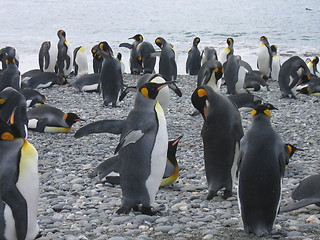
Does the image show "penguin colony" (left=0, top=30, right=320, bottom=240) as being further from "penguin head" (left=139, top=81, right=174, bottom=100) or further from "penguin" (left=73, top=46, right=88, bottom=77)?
"penguin" (left=73, top=46, right=88, bottom=77)

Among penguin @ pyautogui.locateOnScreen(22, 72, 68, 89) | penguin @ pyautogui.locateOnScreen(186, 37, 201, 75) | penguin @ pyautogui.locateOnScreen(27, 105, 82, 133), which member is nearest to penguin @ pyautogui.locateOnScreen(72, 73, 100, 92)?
penguin @ pyautogui.locateOnScreen(22, 72, 68, 89)

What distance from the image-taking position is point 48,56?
38.4 ft

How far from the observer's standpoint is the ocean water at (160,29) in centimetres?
1823

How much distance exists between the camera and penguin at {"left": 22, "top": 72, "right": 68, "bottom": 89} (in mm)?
9680

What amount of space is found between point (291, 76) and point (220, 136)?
5585 millimetres

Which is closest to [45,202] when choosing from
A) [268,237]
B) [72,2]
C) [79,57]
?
[268,237]

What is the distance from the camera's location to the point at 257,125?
3.19 meters

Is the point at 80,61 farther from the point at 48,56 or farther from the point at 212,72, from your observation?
the point at 212,72

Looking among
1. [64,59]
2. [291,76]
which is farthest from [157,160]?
[64,59]

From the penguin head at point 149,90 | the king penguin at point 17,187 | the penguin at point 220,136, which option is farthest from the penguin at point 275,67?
the king penguin at point 17,187

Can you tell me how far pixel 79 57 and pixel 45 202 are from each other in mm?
8081

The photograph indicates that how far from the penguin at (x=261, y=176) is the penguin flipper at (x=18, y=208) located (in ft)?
3.93

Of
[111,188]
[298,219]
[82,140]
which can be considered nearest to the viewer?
[298,219]

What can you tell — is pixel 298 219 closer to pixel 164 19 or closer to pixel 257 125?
pixel 257 125
